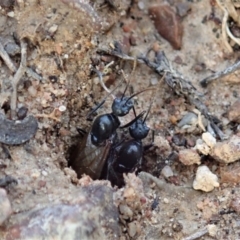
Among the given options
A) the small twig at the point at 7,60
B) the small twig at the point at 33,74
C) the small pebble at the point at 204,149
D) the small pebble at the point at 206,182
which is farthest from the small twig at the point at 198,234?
the small twig at the point at 7,60

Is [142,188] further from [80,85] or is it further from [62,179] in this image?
[80,85]

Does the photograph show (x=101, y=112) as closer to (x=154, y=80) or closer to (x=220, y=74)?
(x=154, y=80)

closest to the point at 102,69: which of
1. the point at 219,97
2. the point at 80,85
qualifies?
the point at 80,85

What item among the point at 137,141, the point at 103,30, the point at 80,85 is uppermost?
the point at 103,30

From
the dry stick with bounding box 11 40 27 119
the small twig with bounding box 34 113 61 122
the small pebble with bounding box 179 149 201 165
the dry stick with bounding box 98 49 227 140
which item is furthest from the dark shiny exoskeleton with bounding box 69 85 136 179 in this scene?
the dry stick with bounding box 11 40 27 119

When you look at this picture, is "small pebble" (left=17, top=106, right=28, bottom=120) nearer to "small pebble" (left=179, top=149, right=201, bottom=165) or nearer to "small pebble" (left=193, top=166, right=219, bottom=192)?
"small pebble" (left=179, top=149, right=201, bottom=165)

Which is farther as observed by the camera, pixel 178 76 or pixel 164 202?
pixel 178 76

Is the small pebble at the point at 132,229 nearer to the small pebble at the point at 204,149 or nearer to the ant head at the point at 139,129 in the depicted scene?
the small pebble at the point at 204,149
